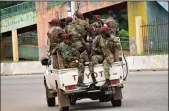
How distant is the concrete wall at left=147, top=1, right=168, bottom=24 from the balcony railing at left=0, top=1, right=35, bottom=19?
10.5 m

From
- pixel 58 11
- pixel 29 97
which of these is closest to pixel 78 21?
pixel 29 97

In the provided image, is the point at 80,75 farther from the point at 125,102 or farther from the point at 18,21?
the point at 18,21

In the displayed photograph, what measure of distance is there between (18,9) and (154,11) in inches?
501

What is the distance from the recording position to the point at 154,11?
3938cm

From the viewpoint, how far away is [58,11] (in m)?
43.1

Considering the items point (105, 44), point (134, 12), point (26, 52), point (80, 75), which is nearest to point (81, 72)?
point (80, 75)

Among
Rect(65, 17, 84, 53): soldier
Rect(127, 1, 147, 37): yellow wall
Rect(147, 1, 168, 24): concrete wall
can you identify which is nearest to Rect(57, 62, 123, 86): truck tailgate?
Rect(65, 17, 84, 53): soldier

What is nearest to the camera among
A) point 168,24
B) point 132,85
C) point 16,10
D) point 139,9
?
point 132,85

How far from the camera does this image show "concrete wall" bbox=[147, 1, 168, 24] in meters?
38.4

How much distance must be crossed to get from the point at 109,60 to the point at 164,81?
8494 millimetres

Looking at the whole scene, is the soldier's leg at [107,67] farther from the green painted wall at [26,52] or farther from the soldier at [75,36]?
the green painted wall at [26,52]

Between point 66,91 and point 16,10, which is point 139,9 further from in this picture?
point 66,91

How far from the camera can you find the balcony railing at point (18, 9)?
148 feet

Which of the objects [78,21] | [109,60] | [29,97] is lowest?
[29,97]
